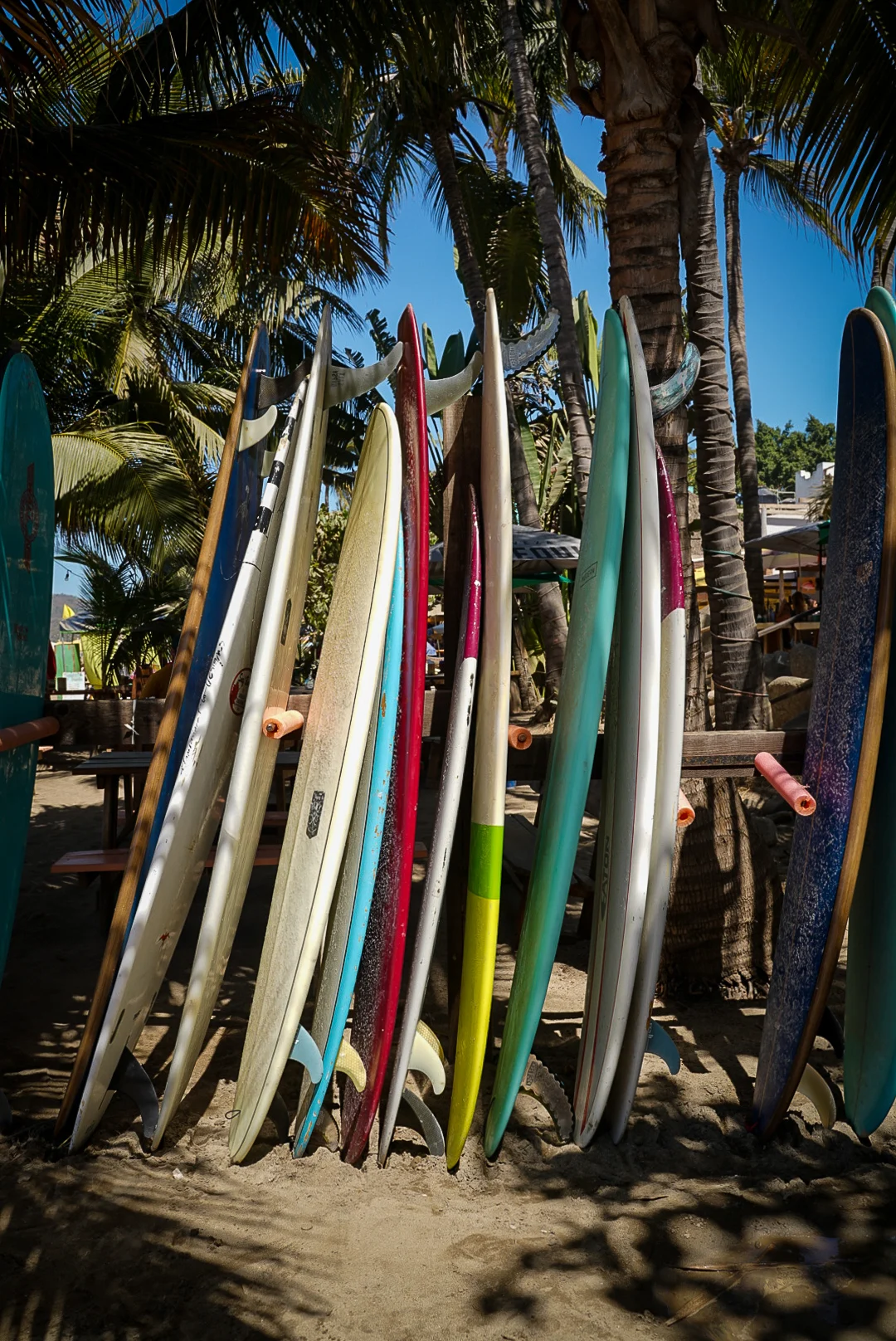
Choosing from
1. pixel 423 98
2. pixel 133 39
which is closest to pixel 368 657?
pixel 133 39

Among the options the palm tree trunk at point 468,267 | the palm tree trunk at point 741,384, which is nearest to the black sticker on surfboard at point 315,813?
the palm tree trunk at point 468,267

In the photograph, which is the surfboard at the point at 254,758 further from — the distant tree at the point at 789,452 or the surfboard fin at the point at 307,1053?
the distant tree at the point at 789,452

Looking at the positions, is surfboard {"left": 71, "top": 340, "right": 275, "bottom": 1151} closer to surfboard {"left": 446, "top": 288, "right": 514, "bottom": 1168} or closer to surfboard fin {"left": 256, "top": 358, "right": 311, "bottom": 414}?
surfboard fin {"left": 256, "top": 358, "right": 311, "bottom": 414}

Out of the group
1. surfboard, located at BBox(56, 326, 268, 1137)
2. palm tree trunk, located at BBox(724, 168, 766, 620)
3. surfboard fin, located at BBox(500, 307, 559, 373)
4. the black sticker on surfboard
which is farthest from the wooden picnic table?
palm tree trunk, located at BBox(724, 168, 766, 620)

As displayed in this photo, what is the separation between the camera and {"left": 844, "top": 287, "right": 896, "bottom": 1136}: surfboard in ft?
7.30

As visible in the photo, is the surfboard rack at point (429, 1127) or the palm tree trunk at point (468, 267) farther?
the palm tree trunk at point (468, 267)

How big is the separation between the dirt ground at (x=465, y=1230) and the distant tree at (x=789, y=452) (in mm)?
65441

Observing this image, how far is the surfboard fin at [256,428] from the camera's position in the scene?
93.4 inches

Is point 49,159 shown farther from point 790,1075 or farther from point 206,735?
point 790,1075

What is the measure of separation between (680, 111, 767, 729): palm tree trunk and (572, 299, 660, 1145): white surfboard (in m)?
2.21

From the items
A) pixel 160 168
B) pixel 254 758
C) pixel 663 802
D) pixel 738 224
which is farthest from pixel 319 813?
pixel 738 224

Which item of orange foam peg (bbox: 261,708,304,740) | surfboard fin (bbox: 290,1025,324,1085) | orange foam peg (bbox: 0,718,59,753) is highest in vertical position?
orange foam peg (bbox: 261,708,304,740)

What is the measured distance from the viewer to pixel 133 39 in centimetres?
338

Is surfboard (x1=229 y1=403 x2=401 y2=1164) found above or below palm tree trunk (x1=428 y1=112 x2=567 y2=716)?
below
